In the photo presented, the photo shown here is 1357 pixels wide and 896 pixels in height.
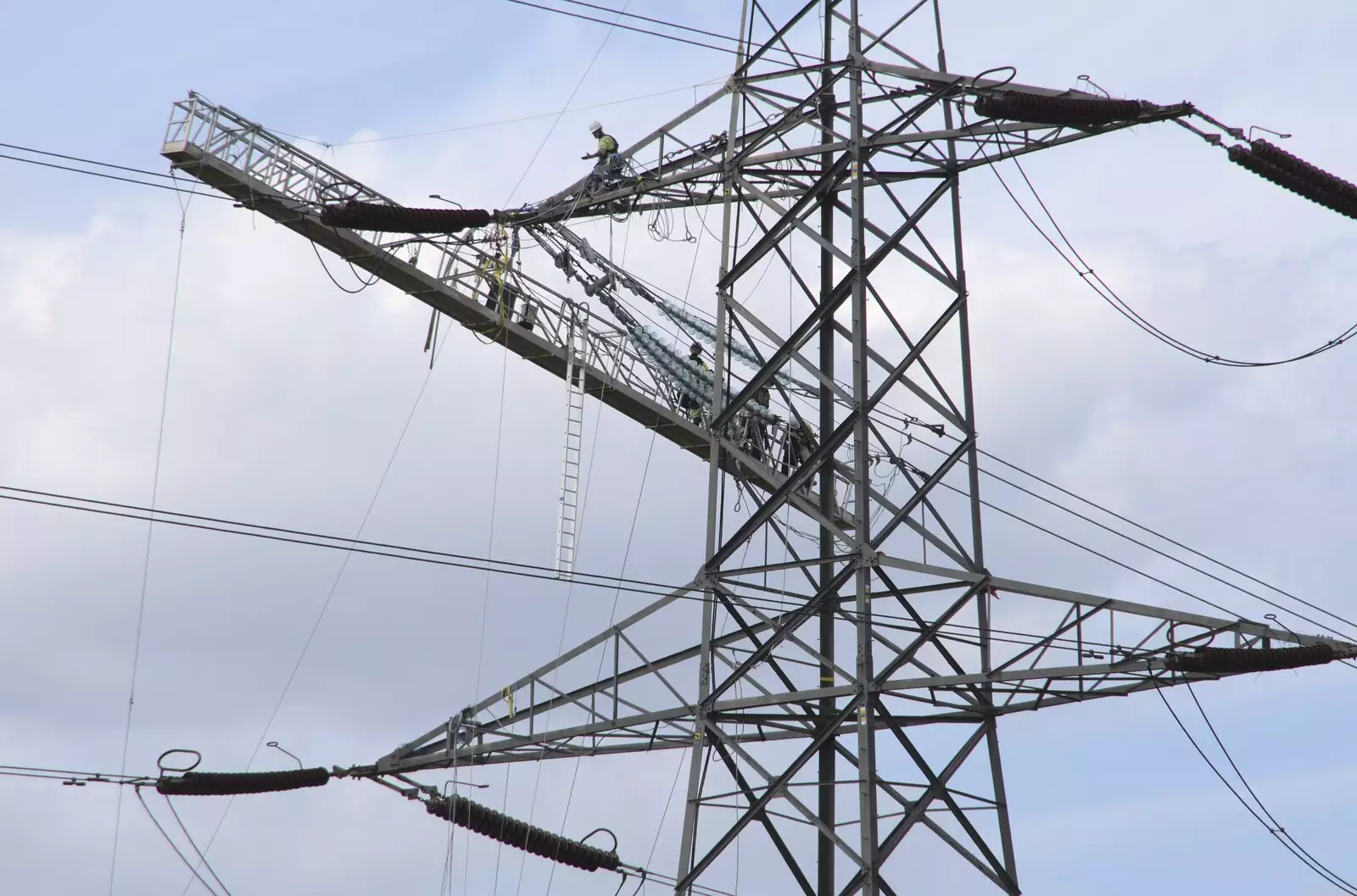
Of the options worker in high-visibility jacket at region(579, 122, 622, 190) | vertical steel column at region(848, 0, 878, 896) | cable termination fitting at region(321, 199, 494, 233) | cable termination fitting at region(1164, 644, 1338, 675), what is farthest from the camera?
worker in high-visibility jacket at region(579, 122, 622, 190)

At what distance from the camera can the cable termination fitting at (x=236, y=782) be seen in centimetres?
1898

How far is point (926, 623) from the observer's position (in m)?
19.6

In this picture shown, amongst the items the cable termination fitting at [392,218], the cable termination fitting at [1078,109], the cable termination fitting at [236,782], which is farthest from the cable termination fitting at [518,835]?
the cable termination fitting at [1078,109]

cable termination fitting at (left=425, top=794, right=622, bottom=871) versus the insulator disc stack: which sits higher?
the insulator disc stack

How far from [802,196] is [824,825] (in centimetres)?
664

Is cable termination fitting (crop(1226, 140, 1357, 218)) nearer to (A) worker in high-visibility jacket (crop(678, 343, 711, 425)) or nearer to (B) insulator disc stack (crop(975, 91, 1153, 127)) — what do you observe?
(B) insulator disc stack (crop(975, 91, 1153, 127))

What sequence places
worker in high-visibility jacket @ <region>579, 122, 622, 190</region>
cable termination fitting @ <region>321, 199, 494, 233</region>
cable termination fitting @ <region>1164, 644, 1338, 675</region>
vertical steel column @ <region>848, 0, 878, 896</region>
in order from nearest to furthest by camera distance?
cable termination fitting @ <region>1164, 644, 1338, 675</region>, vertical steel column @ <region>848, 0, 878, 896</region>, cable termination fitting @ <region>321, 199, 494, 233</region>, worker in high-visibility jacket @ <region>579, 122, 622, 190</region>

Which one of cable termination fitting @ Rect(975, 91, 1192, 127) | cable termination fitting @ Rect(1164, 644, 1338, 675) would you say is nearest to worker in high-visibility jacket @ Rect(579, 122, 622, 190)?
cable termination fitting @ Rect(975, 91, 1192, 127)

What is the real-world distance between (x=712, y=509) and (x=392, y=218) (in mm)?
4697

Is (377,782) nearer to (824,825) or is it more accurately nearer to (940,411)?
(824,825)

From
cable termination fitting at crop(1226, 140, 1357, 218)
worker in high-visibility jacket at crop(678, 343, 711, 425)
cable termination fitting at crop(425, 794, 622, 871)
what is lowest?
cable termination fitting at crop(425, 794, 622, 871)

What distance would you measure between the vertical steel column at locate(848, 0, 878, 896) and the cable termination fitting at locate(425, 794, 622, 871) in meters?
3.65

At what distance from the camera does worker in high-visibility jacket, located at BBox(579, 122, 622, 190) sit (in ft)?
79.8

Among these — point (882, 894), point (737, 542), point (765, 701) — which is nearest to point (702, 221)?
point (737, 542)
